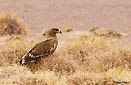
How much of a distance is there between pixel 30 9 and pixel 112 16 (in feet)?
18.2

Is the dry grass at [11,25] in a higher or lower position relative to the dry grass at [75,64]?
higher

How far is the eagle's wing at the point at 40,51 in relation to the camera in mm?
13086

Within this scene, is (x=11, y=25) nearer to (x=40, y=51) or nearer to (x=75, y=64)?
(x=75, y=64)

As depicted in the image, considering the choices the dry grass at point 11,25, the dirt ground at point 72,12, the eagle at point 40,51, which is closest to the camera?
the eagle at point 40,51

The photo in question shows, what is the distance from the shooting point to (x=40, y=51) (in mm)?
13203

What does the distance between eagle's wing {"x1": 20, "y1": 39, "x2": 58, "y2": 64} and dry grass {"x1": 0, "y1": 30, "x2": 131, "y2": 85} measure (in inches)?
8.2

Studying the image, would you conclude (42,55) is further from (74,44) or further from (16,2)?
(16,2)

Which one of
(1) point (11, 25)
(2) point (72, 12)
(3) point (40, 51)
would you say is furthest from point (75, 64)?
(2) point (72, 12)

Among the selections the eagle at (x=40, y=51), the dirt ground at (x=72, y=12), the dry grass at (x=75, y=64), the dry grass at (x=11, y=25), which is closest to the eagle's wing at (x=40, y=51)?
the eagle at (x=40, y=51)

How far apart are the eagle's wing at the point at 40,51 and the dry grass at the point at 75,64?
0.68 ft

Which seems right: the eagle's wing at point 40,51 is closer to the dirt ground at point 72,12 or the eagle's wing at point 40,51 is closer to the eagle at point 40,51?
the eagle at point 40,51

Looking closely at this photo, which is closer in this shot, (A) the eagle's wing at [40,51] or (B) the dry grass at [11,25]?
(A) the eagle's wing at [40,51]

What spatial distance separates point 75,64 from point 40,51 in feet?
4.46

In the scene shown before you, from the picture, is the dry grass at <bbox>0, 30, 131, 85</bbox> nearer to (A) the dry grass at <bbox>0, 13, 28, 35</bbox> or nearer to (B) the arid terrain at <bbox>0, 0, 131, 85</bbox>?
(B) the arid terrain at <bbox>0, 0, 131, 85</bbox>
